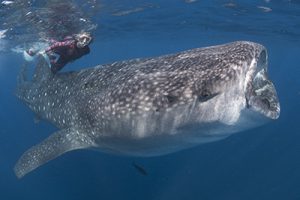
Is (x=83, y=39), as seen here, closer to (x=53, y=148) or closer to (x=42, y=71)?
(x=42, y=71)

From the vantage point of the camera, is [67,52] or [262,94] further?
[67,52]

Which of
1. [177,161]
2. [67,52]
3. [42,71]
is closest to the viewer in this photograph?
[42,71]

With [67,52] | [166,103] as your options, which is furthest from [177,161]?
[166,103]

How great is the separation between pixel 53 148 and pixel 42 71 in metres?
3.40

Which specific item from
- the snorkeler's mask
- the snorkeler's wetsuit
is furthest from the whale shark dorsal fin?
the snorkeler's mask

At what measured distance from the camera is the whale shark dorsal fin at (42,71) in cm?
892

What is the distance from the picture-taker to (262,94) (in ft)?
15.1

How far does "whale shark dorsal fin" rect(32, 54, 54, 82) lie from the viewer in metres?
8.92

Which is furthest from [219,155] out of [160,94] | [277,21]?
[160,94]

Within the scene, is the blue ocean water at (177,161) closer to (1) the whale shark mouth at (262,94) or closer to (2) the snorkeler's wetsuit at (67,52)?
(2) the snorkeler's wetsuit at (67,52)

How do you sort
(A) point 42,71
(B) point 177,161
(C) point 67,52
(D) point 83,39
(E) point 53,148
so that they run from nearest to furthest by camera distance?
(E) point 53,148 → (D) point 83,39 → (A) point 42,71 → (C) point 67,52 → (B) point 177,161

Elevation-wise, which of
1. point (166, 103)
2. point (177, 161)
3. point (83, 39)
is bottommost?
point (177, 161)

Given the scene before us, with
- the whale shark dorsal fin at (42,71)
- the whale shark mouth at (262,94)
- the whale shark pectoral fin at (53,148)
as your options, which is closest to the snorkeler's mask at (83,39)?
the whale shark dorsal fin at (42,71)

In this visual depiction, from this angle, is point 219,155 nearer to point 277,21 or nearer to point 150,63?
point 277,21
